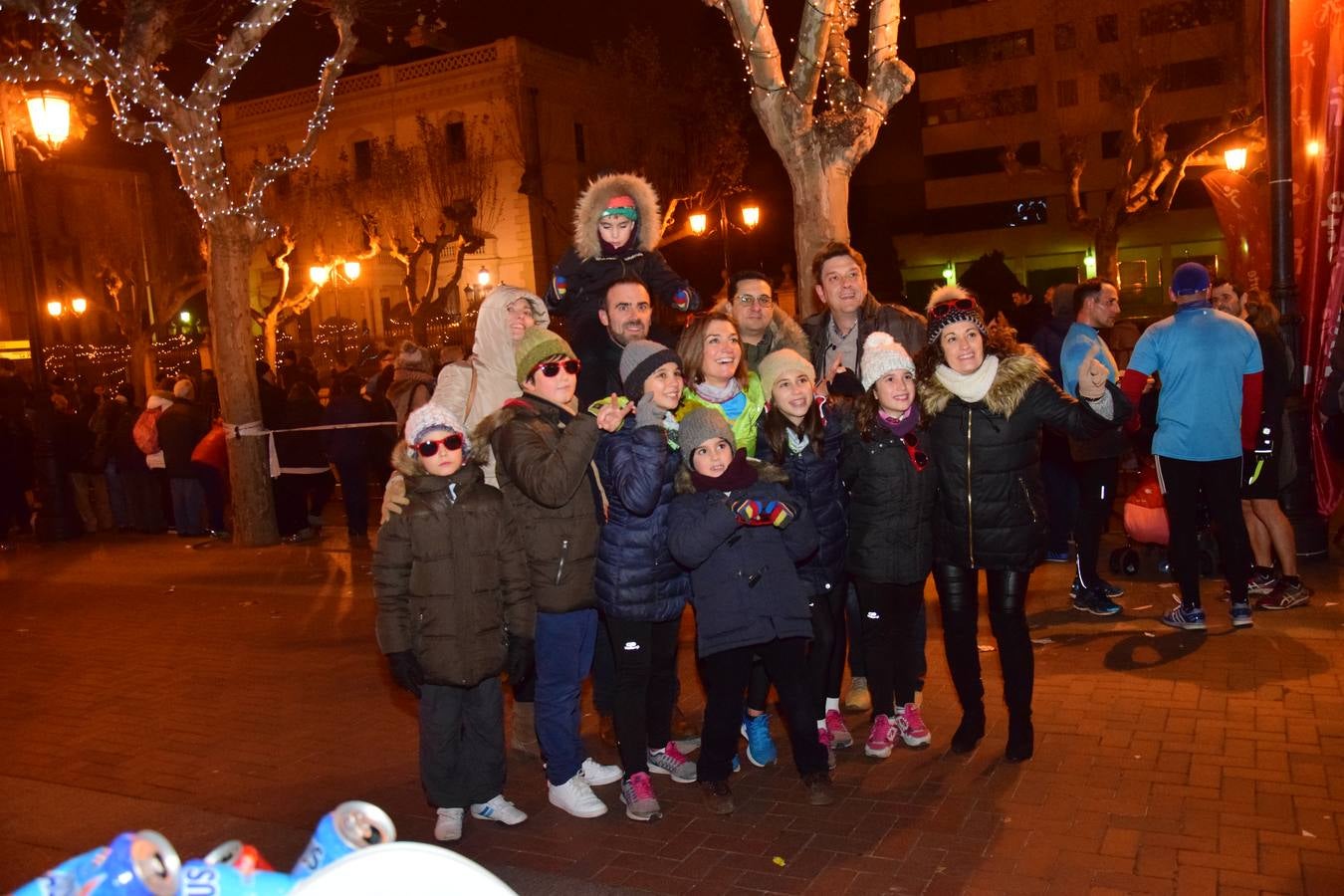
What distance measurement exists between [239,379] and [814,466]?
→ 9934 millimetres

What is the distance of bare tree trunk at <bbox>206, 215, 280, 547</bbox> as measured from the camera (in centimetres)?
1301

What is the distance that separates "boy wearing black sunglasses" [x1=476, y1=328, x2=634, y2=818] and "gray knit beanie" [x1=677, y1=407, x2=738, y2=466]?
29 centimetres

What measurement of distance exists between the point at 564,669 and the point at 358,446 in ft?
27.0

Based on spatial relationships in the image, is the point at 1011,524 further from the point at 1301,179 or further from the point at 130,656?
the point at 130,656

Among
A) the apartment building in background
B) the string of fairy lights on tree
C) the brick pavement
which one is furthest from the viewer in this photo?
the apartment building in background

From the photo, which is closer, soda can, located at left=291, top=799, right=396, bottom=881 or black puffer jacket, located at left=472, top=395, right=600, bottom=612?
soda can, located at left=291, top=799, right=396, bottom=881

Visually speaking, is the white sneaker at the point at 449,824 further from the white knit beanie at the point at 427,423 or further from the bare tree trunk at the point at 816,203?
the bare tree trunk at the point at 816,203

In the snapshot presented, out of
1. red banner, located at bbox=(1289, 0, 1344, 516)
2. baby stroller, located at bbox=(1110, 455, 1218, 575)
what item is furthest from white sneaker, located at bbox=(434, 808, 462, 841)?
red banner, located at bbox=(1289, 0, 1344, 516)

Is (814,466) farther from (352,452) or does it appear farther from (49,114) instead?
(49,114)

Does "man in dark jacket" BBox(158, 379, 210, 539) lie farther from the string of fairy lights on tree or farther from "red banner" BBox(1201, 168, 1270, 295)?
"red banner" BBox(1201, 168, 1270, 295)

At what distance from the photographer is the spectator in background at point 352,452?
12.5 m

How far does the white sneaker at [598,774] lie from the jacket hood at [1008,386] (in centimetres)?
219

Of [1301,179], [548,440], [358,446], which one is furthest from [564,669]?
[358,446]

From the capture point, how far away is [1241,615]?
268 inches
